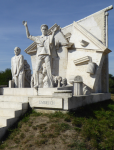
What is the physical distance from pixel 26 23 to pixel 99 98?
624 centimetres

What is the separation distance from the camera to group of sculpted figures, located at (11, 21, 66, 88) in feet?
33.9

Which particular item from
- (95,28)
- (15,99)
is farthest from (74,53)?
(15,99)

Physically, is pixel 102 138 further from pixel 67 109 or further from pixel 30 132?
pixel 30 132

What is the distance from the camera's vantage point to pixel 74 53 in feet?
37.9

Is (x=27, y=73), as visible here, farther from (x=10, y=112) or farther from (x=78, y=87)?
(x=10, y=112)

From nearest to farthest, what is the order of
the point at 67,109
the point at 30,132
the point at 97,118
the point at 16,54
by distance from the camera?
the point at 30,132, the point at 67,109, the point at 97,118, the point at 16,54

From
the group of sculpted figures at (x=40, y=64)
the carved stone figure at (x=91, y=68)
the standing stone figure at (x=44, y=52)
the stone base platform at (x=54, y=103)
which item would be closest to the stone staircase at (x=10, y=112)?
the stone base platform at (x=54, y=103)

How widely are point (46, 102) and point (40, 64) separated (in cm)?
384

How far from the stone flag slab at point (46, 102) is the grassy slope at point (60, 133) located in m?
0.31

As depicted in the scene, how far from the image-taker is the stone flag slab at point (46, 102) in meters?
6.79

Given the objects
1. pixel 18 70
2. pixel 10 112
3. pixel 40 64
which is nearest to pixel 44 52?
pixel 40 64

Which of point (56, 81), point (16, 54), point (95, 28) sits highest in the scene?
point (95, 28)

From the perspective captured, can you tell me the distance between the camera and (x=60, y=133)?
5.79 meters

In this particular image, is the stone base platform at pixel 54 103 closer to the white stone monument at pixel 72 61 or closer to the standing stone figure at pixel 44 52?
the white stone monument at pixel 72 61
